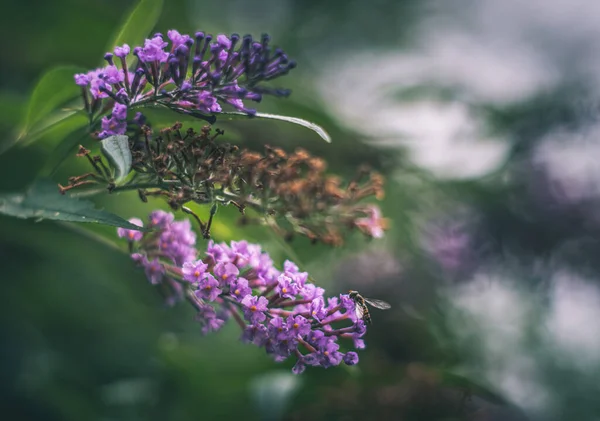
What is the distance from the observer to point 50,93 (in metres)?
1.51

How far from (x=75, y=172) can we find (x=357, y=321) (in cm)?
98

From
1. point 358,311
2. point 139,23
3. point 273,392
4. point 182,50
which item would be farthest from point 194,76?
point 273,392

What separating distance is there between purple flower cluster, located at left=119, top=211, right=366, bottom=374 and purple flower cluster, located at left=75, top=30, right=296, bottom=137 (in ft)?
0.79

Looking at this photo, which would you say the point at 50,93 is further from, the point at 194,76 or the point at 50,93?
the point at 194,76

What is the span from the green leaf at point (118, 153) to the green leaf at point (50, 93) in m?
0.37

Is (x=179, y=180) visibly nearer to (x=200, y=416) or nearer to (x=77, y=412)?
(x=200, y=416)

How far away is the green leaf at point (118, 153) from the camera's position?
1.19 metres

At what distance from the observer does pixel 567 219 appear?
2662 millimetres

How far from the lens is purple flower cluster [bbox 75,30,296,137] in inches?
48.1

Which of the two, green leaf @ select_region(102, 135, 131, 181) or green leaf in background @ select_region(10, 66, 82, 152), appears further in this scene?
green leaf in background @ select_region(10, 66, 82, 152)

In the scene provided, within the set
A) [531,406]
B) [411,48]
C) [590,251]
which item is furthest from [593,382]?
[411,48]

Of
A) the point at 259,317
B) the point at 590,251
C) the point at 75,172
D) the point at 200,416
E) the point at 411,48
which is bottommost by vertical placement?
the point at 259,317

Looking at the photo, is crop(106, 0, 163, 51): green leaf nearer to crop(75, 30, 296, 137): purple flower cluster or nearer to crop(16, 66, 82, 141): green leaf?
crop(16, 66, 82, 141): green leaf

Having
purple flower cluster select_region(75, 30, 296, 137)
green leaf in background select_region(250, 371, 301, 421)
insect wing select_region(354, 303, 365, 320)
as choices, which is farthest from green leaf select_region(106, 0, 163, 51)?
green leaf in background select_region(250, 371, 301, 421)
